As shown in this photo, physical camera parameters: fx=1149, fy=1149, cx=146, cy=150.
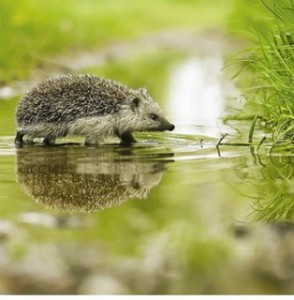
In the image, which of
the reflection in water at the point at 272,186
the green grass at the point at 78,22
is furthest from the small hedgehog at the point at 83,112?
the green grass at the point at 78,22

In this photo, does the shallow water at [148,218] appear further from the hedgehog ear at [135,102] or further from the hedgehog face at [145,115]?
the hedgehog ear at [135,102]

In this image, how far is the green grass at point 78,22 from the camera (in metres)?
9.53

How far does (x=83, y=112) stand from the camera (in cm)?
576

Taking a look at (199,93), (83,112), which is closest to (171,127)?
(83,112)

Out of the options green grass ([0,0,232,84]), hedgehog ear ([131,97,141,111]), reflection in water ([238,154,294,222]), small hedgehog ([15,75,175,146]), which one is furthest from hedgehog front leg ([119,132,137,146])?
green grass ([0,0,232,84])

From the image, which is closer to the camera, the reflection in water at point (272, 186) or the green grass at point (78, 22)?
the reflection in water at point (272, 186)

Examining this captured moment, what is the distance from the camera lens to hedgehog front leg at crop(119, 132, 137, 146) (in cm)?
572

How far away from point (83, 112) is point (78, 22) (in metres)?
5.62

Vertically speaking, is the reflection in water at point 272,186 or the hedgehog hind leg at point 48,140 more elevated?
the hedgehog hind leg at point 48,140

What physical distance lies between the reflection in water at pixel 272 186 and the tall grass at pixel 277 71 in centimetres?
17

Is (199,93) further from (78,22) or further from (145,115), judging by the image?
(78,22)

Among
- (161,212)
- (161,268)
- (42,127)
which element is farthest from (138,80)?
(161,268)

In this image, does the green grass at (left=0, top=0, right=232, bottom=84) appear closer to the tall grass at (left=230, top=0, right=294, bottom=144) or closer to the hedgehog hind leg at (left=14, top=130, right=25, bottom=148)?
the hedgehog hind leg at (left=14, top=130, right=25, bottom=148)

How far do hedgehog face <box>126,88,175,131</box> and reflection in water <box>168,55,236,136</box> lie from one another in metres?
0.26
